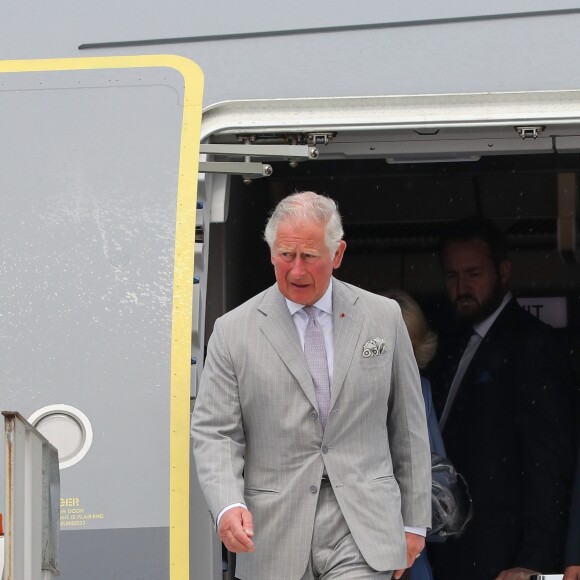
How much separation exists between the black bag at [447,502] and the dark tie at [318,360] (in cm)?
92

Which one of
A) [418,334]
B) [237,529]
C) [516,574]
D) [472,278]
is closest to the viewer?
[237,529]

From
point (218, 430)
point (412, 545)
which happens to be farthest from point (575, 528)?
point (218, 430)

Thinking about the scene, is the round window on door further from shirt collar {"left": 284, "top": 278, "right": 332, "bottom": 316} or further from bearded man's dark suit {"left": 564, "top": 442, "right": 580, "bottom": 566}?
bearded man's dark suit {"left": 564, "top": 442, "right": 580, "bottom": 566}

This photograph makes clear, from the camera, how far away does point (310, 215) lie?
3.32 meters

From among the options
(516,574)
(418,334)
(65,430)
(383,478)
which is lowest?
(516,574)

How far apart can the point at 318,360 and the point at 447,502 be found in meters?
1.03

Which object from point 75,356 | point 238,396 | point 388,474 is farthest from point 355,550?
point 75,356

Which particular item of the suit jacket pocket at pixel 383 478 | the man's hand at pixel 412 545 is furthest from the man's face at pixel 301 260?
the man's hand at pixel 412 545

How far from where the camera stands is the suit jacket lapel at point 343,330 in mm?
3348

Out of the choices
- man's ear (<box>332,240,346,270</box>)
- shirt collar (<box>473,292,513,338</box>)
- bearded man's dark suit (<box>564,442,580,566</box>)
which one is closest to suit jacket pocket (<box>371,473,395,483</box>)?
man's ear (<box>332,240,346,270</box>)

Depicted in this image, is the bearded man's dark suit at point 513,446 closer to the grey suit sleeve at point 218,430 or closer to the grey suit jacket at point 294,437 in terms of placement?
the grey suit jacket at point 294,437

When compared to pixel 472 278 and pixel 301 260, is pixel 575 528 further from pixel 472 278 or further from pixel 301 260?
pixel 301 260

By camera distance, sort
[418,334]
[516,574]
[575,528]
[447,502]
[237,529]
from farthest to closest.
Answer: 1. [418,334]
2. [516,574]
3. [575,528]
4. [447,502]
5. [237,529]

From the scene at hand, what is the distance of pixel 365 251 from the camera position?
255 inches
